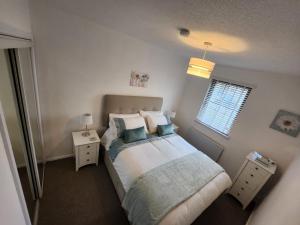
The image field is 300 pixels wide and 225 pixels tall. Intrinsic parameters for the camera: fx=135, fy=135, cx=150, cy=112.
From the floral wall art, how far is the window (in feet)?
4.99

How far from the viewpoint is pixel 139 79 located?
109 inches

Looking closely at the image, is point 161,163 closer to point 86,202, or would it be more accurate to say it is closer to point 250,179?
point 86,202

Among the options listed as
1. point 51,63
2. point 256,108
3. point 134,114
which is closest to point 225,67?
point 256,108

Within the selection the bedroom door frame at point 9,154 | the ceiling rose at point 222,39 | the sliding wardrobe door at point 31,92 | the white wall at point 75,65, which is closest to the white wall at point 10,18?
the bedroom door frame at point 9,154

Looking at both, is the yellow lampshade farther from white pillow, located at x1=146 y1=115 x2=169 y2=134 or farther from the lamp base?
the lamp base

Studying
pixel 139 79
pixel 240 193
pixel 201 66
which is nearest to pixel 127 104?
pixel 139 79

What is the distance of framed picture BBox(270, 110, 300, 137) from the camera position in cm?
208

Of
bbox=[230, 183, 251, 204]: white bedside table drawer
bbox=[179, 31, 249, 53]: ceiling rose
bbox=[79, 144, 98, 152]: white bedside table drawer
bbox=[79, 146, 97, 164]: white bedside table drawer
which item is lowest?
bbox=[230, 183, 251, 204]: white bedside table drawer

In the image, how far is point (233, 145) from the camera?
2.78m

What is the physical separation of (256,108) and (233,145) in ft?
2.77

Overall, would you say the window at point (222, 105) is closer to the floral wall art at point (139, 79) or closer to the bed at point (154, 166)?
the bed at point (154, 166)

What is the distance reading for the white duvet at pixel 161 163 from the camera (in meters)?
1.46

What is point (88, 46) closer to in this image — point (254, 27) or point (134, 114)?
point (134, 114)

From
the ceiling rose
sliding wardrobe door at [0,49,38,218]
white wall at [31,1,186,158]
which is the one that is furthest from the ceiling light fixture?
sliding wardrobe door at [0,49,38,218]
